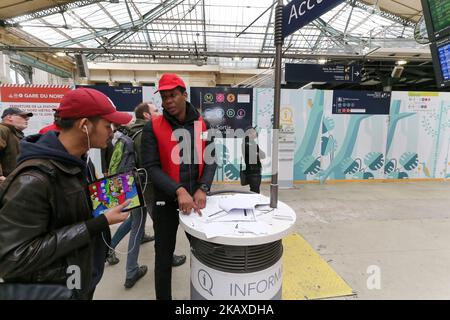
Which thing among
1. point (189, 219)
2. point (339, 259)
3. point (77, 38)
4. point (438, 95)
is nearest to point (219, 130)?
point (339, 259)

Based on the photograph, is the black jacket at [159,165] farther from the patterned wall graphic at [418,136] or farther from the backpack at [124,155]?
the patterned wall graphic at [418,136]

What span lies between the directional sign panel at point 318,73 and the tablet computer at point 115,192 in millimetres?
5868

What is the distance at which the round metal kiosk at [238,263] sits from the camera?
1173 millimetres

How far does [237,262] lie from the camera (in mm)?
1208

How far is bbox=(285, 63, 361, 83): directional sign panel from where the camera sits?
629 cm

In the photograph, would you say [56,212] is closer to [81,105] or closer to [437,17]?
[81,105]

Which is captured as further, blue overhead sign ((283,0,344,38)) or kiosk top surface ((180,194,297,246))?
blue overhead sign ((283,0,344,38))

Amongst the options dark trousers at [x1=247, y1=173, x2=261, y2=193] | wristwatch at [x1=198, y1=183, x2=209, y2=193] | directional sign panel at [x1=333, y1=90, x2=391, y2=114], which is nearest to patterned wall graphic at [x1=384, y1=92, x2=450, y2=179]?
directional sign panel at [x1=333, y1=90, x2=391, y2=114]

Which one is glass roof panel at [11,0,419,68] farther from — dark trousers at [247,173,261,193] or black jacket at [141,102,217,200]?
black jacket at [141,102,217,200]

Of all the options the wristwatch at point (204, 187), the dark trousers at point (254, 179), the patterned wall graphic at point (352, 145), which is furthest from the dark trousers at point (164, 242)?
the patterned wall graphic at point (352, 145)

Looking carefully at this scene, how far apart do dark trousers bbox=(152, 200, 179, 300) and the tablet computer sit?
483mm

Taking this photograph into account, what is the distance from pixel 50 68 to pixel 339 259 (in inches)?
452

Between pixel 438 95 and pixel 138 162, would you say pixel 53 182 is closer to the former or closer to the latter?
pixel 138 162
